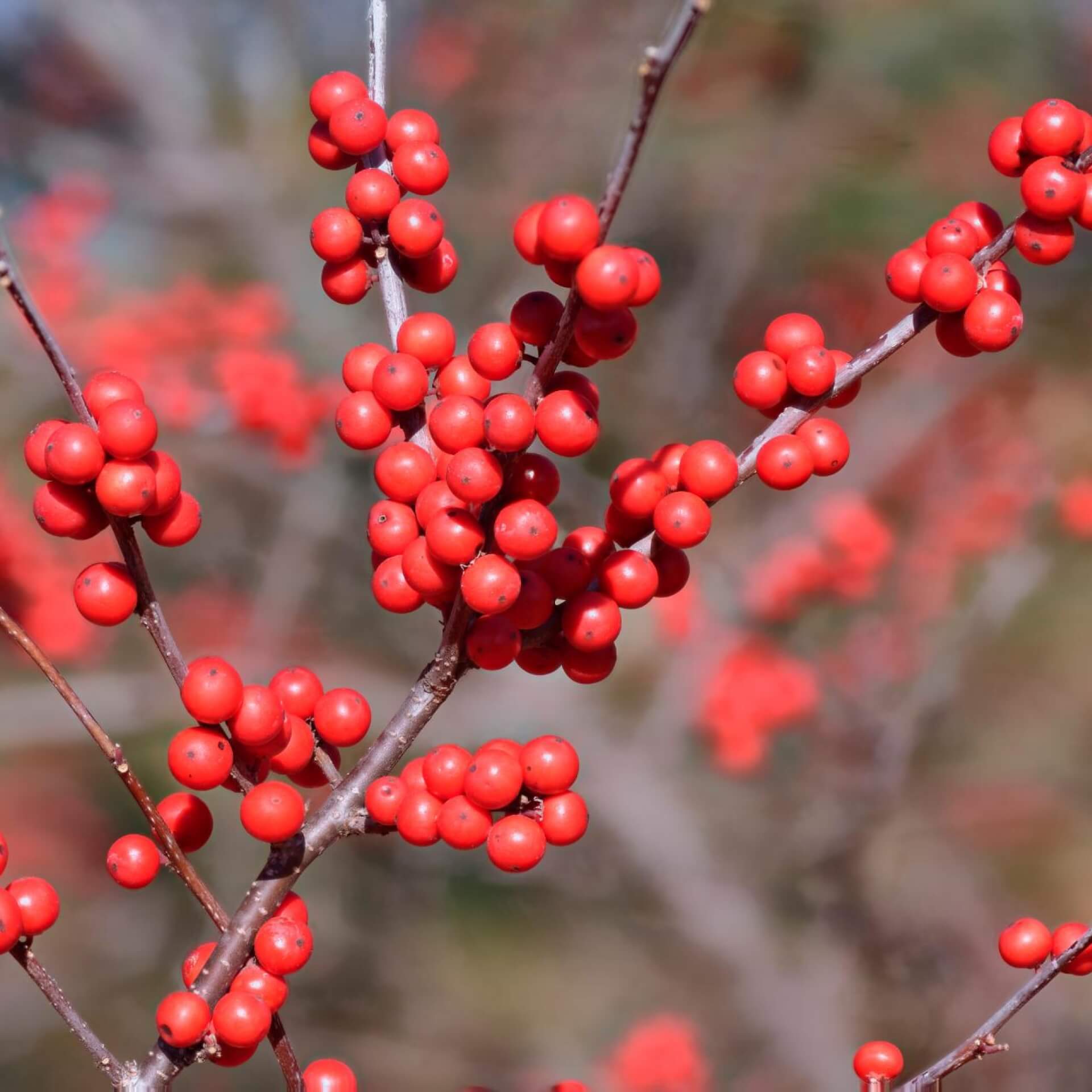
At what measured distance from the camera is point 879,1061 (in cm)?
72

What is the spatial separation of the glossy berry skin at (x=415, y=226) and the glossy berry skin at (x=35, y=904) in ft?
1.30

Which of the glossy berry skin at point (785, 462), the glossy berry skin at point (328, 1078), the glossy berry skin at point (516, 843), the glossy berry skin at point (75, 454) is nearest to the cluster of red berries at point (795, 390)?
the glossy berry skin at point (785, 462)

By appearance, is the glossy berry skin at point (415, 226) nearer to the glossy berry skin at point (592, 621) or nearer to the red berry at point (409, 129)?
the red berry at point (409, 129)

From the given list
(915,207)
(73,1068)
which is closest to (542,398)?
(73,1068)

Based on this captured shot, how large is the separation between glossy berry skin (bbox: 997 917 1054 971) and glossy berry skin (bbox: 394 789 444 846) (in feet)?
1.17

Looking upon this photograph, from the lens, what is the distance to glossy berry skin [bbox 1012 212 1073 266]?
548 millimetres

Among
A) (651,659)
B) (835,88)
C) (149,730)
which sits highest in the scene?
(835,88)

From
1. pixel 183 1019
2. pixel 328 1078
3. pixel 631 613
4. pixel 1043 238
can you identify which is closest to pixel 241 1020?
pixel 183 1019

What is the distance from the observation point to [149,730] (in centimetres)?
352

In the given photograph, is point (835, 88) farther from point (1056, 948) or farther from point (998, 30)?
point (1056, 948)

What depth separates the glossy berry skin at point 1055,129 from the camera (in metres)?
0.56

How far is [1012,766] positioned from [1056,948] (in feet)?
12.6

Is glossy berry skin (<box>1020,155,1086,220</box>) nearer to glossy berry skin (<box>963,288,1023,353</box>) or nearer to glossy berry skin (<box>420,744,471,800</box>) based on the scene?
glossy berry skin (<box>963,288,1023,353</box>)

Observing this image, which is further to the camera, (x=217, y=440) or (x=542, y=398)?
(x=217, y=440)
